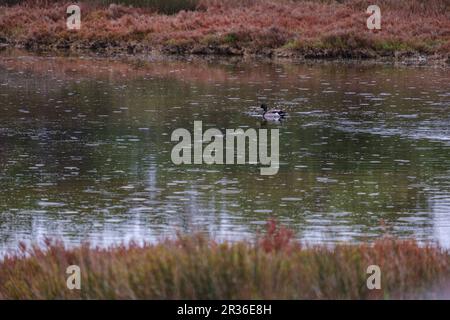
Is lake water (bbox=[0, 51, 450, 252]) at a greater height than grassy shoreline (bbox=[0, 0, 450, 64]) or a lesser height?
lesser

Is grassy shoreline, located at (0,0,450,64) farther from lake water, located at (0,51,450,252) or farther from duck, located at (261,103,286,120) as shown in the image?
duck, located at (261,103,286,120)

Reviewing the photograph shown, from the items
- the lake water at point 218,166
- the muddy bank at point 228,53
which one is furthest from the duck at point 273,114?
the muddy bank at point 228,53

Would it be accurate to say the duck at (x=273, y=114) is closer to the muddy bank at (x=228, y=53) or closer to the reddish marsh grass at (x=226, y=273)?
the reddish marsh grass at (x=226, y=273)

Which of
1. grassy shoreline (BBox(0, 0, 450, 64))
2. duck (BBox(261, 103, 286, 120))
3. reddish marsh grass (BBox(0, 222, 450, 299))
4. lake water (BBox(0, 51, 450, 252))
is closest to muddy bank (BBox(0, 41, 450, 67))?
grassy shoreline (BBox(0, 0, 450, 64))

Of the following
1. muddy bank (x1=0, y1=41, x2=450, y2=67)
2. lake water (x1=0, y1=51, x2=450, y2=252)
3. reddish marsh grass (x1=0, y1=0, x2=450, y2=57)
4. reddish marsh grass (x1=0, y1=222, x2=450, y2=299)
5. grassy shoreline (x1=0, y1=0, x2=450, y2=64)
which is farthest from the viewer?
reddish marsh grass (x1=0, y1=0, x2=450, y2=57)

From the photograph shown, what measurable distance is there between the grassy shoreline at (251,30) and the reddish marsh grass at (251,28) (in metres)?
0.06

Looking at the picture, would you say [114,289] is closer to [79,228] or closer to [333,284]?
[333,284]

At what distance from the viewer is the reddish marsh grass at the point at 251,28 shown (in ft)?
194

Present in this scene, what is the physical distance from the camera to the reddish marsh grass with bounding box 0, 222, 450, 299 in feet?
36.4

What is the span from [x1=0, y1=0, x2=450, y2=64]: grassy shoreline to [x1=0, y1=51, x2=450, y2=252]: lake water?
28.9 ft

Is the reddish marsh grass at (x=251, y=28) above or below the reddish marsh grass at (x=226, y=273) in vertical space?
above
